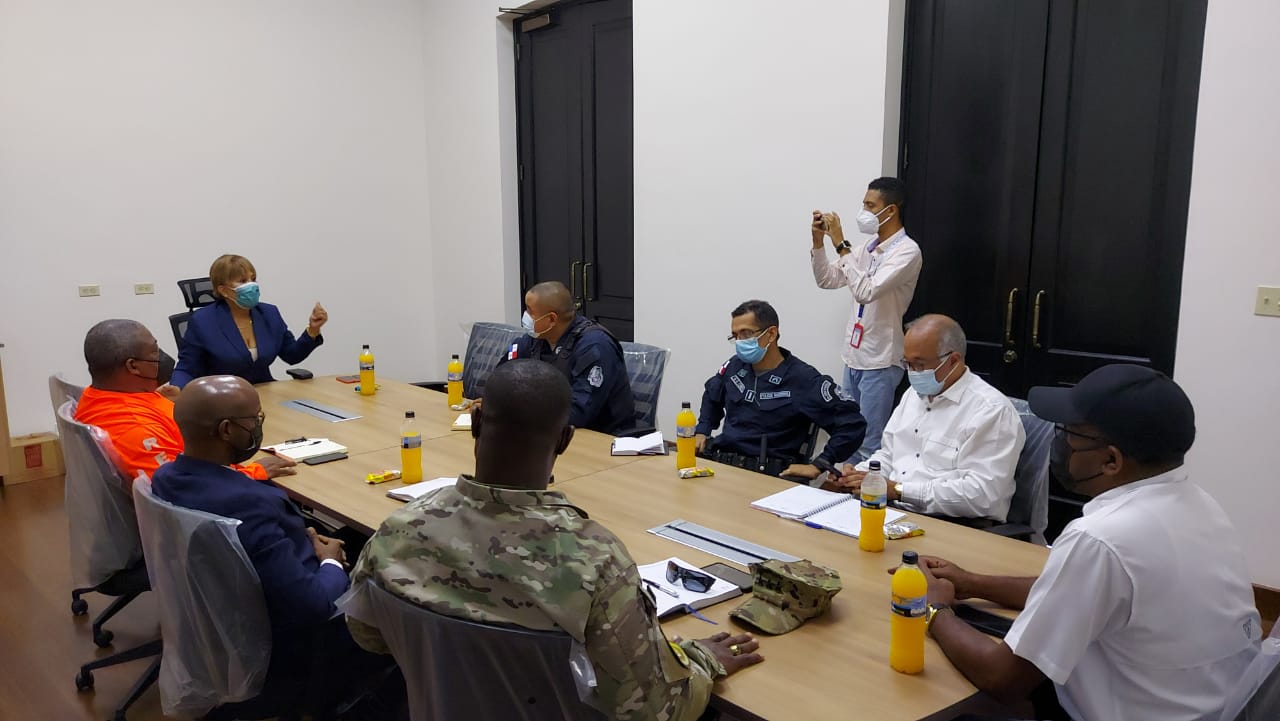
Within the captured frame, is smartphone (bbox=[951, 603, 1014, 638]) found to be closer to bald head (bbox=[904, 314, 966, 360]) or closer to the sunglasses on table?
the sunglasses on table

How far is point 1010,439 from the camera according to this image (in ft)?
8.77

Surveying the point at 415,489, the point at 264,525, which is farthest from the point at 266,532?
the point at 415,489

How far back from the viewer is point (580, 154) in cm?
623

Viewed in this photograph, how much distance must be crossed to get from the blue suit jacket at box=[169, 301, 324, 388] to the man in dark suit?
232 centimetres

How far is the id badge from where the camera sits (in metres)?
4.28

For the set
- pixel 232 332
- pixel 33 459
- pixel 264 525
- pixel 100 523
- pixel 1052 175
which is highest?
pixel 1052 175

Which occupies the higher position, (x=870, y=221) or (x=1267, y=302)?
(x=870, y=221)

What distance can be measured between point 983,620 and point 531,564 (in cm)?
100

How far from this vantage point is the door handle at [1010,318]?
4.12 m

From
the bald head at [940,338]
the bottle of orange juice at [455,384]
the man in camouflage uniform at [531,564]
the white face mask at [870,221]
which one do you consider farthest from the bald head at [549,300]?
the man in camouflage uniform at [531,564]

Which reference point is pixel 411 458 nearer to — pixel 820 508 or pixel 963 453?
pixel 820 508

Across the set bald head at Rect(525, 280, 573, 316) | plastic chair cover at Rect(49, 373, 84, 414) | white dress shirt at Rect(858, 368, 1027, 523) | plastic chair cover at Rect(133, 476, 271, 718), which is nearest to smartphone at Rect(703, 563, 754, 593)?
white dress shirt at Rect(858, 368, 1027, 523)

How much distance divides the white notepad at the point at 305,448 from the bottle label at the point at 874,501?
1.86 m

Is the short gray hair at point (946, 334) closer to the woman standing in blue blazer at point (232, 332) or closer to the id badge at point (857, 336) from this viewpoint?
the id badge at point (857, 336)
